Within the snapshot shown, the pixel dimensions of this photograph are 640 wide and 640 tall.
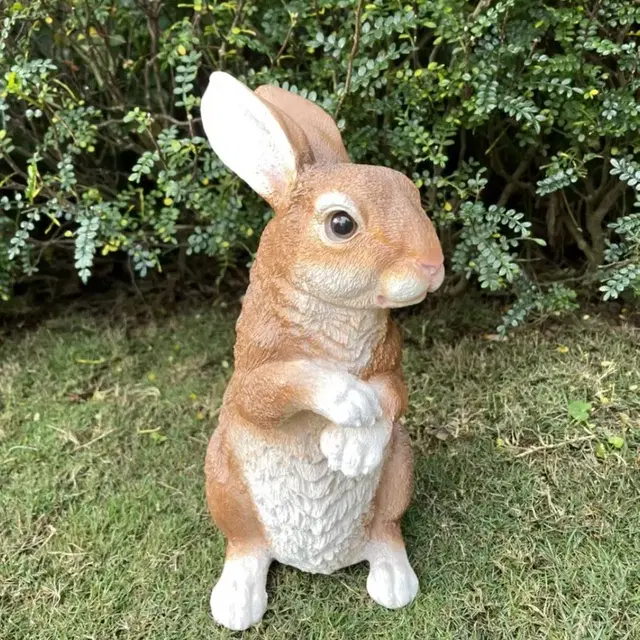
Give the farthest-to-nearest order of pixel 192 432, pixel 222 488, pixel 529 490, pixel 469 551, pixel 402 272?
pixel 192 432 → pixel 529 490 → pixel 469 551 → pixel 222 488 → pixel 402 272

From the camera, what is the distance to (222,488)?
6.62 feet

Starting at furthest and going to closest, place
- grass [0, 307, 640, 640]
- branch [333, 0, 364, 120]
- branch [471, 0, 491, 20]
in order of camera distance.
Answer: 1. branch [471, 0, 491, 20]
2. branch [333, 0, 364, 120]
3. grass [0, 307, 640, 640]

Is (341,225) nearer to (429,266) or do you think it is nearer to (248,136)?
(429,266)

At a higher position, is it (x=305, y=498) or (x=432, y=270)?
(x=432, y=270)

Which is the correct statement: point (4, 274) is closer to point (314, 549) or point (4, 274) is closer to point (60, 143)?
point (60, 143)

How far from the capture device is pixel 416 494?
2504 mm

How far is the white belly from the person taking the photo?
1.88m

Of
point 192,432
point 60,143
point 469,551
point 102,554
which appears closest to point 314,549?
point 469,551

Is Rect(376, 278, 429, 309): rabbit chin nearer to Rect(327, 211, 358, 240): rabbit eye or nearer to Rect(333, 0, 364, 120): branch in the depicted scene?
Rect(327, 211, 358, 240): rabbit eye

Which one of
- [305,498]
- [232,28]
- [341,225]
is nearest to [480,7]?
[232,28]

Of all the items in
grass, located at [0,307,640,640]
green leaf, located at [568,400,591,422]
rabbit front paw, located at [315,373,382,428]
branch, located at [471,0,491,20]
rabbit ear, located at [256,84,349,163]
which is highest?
branch, located at [471,0,491,20]

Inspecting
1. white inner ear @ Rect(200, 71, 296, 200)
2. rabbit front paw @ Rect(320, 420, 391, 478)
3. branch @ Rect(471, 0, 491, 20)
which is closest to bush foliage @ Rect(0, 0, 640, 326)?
branch @ Rect(471, 0, 491, 20)

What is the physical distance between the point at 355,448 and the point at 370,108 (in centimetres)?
156

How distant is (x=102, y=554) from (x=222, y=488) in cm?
68
